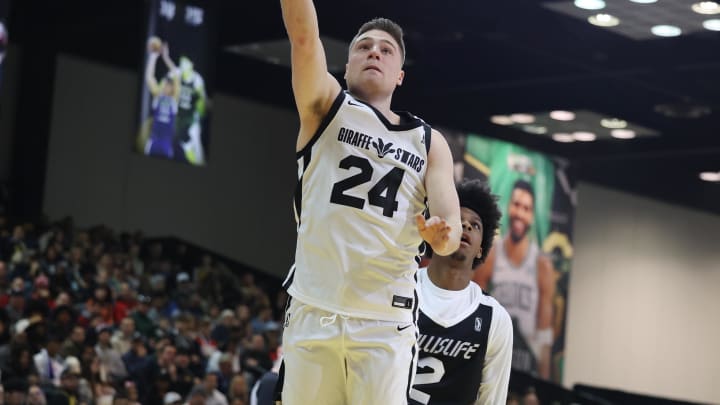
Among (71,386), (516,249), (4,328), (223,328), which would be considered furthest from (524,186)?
(71,386)

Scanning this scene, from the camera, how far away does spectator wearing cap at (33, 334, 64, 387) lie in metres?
12.2

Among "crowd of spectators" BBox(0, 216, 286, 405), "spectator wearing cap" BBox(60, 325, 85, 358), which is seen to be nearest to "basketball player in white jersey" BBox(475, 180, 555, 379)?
"crowd of spectators" BBox(0, 216, 286, 405)

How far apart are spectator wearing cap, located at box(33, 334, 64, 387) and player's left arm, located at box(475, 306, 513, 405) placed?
7468 mm

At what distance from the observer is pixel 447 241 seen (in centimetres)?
371

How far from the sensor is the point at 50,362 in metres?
12.4

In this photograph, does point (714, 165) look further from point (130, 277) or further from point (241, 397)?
point (241, 397)

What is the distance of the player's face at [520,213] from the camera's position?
2162cm

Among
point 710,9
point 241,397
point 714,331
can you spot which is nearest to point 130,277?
point 241,397

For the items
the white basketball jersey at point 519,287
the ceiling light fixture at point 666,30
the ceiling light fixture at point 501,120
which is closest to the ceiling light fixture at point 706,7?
the ceiling light fixture at point 666,30

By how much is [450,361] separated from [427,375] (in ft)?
0.38

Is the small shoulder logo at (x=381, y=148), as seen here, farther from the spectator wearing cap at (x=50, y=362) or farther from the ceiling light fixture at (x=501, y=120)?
the ceiling light fixture at (x=501, y=120)

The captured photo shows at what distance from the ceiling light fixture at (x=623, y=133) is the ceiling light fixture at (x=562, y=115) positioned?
1.17 meters

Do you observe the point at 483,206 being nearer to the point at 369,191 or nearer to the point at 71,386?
the point at 369,191

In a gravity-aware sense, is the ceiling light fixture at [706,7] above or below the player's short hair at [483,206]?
above
